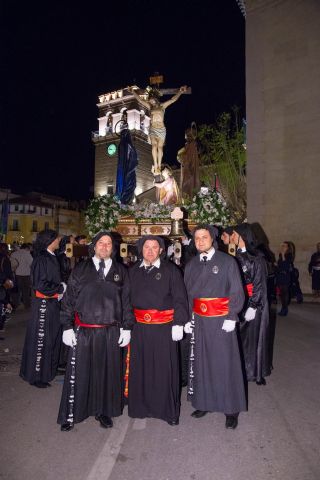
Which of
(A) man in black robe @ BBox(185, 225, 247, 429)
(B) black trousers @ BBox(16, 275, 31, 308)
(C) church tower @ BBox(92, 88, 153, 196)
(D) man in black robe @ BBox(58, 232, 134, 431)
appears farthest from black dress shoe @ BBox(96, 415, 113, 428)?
(C) church tower @ BBox(92, 88, 153, 196)

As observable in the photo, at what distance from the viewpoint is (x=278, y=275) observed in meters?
10.0

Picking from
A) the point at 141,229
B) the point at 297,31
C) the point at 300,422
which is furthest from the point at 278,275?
the point at 297,31

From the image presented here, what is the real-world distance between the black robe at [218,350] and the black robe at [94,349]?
0.82 metres

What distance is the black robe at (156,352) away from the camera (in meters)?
A: 3.88

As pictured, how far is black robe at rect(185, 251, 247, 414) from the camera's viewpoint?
3.87 m

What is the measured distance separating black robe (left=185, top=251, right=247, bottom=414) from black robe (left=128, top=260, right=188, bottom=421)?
0.75 ft

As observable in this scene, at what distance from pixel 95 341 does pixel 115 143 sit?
46801 mm

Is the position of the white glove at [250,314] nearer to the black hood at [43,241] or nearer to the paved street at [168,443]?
the paved street at [168,443]

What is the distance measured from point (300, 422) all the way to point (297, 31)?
1587 centimetres

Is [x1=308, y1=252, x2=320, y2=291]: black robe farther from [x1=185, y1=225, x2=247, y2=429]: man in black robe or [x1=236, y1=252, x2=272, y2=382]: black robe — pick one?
[x1=185, y1=225, x2=247, y2=429]: man in black robe

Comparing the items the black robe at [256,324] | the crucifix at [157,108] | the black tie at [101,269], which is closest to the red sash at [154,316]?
the black tie at [101,269]

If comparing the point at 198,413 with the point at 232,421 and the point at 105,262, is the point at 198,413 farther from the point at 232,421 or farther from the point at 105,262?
the point at 105,262

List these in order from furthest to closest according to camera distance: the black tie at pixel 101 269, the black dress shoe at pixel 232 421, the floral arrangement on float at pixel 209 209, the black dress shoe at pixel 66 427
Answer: the floral arrangement on float at pixel 209 209
the black tie at pixel 101 269
the black dress shoe at pixel 232 421
the black dress shoe at pixel 66 427

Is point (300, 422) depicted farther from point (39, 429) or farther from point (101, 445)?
point (39, 429)
